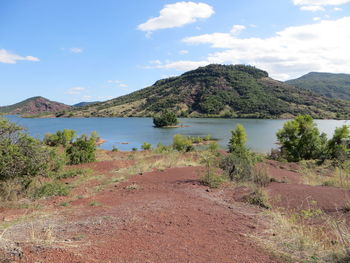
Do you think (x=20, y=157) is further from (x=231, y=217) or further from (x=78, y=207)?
(x=231, y=217)

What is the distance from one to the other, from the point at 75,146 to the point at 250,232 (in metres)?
16.6

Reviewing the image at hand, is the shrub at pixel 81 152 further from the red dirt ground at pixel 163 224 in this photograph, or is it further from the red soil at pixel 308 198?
the red soil at pixel 308 198

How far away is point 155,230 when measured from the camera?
5.27m

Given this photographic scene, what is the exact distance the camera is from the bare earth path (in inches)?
156

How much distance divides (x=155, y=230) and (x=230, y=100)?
144732 mm

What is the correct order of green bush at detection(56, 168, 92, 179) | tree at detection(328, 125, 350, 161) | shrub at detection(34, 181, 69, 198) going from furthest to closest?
1. tree at detection(328, 125, 350, 161)
2. green bush at detection(56, 168, 92, 179)
3. shrub at detection(34, 181, 69, 198)

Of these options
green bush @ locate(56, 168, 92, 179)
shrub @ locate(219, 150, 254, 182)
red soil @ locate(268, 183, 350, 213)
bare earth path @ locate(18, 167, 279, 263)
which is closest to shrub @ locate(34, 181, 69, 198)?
bare earth path @ locate(18, 167, 279, 263)

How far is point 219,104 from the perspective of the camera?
140m

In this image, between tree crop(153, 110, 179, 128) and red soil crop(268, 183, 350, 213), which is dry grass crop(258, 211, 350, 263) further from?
tree crop(153, 110, 179, 128)

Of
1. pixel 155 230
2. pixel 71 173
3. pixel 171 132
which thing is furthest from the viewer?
pixel 171 132

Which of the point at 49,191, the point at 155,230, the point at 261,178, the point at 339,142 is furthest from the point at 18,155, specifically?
the point at 339,142

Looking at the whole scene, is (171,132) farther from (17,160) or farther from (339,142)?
(17,160)

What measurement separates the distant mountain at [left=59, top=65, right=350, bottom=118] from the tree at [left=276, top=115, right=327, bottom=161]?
87.5 meters

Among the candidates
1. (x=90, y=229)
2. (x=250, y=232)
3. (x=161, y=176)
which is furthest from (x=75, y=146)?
(x=250, y=232)
